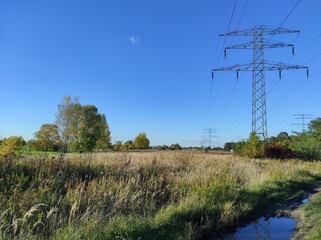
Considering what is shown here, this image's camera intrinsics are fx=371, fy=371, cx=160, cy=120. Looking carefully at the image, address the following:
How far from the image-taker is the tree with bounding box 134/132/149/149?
10776cm

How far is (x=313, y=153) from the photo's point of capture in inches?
1731

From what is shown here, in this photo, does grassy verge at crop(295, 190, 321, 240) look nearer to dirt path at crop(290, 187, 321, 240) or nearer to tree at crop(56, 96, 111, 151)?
dirt path at crop(290, 187, 321, 240)

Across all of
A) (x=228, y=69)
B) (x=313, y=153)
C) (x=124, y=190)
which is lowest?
(x=124, y=190)

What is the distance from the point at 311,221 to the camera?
995cm

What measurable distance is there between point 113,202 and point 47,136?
89.7 m

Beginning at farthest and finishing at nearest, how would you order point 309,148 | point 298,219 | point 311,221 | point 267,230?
point 309,148
point 298,219
point 311,221
point 267,230

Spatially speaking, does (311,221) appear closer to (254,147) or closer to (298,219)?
(298,219)

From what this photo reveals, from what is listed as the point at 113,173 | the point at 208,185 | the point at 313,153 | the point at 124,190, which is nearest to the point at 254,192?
the point at 208,185

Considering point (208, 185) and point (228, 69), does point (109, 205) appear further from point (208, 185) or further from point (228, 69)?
point (228, 69)

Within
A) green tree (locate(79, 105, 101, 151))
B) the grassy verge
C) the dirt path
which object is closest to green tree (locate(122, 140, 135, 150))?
green tree (locate(79, 105, 101, 151))

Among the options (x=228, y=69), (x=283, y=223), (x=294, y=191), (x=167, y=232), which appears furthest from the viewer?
(x=228, y=69)

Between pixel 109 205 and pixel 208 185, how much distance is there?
459cm

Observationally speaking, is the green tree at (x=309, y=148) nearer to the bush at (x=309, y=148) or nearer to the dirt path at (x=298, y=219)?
the bush at (x=309, y=148)

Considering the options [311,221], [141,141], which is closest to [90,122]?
[141,141]
